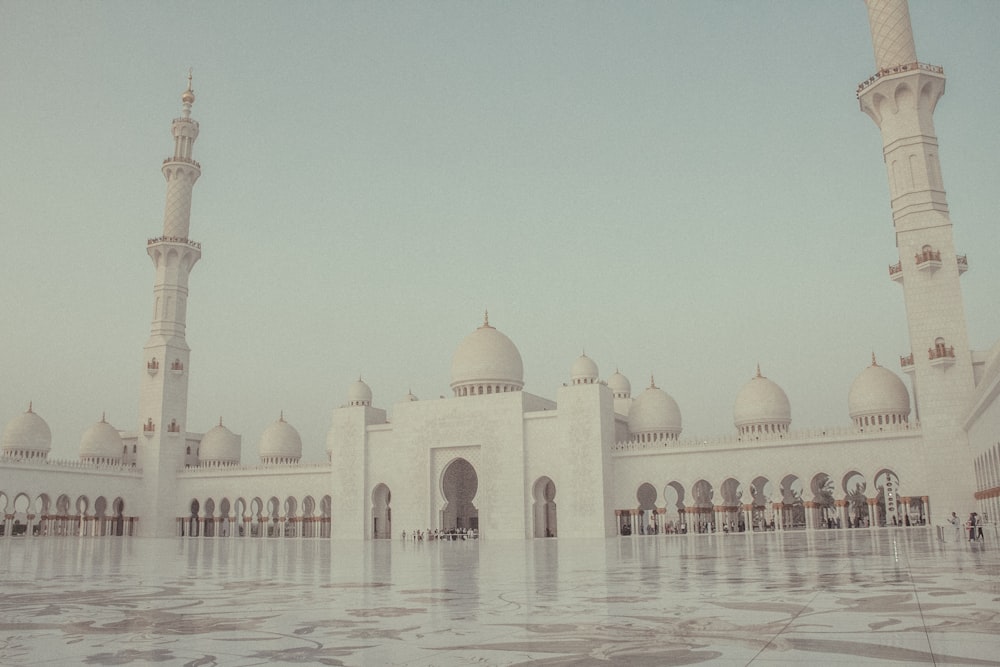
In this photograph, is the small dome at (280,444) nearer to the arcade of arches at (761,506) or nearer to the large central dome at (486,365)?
the large central dome at (486,365)

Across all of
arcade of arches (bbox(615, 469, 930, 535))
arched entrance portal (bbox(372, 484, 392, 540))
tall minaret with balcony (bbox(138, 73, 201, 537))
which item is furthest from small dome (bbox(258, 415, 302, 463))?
arcade of arches (bbox(615, 469, 930, 535))

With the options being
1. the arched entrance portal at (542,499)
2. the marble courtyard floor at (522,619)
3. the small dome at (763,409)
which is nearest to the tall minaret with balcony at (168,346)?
the arched entrance portal at (542,499)

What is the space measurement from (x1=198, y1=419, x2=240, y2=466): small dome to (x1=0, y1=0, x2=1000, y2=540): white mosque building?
0.08m

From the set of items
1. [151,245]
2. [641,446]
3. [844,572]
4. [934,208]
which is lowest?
[844,572]

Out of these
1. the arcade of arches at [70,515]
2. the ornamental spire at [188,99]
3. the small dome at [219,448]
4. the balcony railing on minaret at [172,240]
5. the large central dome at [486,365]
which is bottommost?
the arcade of arches at [70,515]

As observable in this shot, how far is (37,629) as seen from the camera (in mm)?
3961

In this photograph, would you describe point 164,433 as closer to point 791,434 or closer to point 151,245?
point 151,245

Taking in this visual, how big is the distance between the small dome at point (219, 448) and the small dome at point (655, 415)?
69.3 feet

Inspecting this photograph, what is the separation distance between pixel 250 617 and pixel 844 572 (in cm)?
499

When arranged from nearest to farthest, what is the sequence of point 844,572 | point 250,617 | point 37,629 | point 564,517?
1. point 37,629
2. point 250,617
3. point 844,572
4. point 564,517

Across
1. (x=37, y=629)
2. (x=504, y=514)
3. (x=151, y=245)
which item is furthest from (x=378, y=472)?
(x=37, y=629)

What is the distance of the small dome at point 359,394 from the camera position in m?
37.9

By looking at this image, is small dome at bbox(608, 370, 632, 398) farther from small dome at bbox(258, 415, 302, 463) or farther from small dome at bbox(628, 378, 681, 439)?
small dome at bbox(258, 415, 302, 463)

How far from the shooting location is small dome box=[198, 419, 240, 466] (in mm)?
42688
